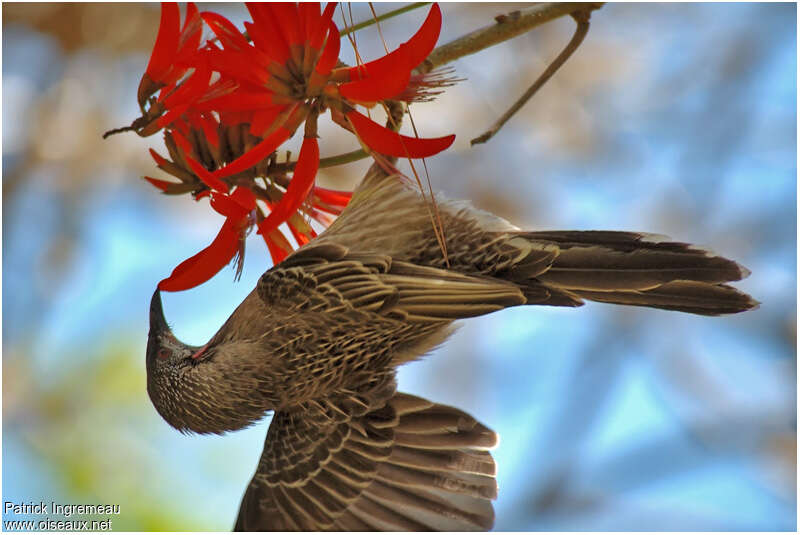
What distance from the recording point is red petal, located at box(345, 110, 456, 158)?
1233 mm

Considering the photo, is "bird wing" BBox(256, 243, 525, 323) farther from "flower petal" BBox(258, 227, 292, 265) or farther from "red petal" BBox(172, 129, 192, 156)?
"red petal" BBox(172, 129, 192, 156)

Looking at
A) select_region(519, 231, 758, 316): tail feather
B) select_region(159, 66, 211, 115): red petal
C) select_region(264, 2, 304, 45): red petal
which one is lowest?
select_region(159, 66, 211, 115): red petal

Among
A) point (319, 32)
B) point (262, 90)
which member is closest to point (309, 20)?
point (319, 32)

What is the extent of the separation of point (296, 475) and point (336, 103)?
3.36 ft

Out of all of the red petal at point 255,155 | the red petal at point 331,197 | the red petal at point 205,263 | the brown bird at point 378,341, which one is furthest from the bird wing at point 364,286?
the red petal at point 255,155

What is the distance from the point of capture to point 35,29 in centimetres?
398

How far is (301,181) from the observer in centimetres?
133

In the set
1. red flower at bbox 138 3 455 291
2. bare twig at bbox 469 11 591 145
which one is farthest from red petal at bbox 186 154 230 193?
bare twig at bbox 469 11 591 145

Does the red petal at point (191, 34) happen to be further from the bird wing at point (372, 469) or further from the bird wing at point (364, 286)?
the bird wing at point (372, 469)

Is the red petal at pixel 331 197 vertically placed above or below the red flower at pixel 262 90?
above

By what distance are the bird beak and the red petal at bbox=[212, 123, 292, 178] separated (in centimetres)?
51

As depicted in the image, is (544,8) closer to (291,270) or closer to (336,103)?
(336,103)

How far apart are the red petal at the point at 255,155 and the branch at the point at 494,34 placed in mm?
287

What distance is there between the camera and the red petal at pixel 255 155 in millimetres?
1315
